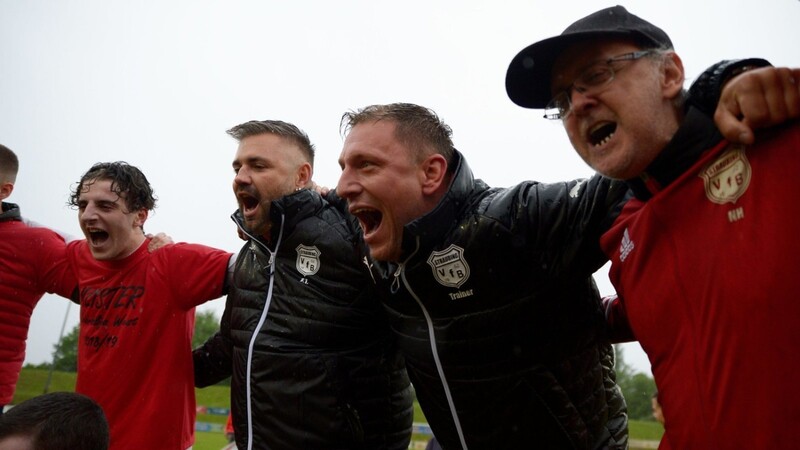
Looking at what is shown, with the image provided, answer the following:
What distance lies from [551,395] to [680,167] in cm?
112

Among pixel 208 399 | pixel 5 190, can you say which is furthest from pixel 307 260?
pixel 208 399

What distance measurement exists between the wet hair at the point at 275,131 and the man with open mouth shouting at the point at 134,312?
0.81 meters

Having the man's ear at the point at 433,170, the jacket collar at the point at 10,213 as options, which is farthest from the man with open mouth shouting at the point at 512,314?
the jacket collar at the point at 10,213

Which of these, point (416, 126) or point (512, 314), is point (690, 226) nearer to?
point (512, 314)

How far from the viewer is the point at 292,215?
11.5 ft

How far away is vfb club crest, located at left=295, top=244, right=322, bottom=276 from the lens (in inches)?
131

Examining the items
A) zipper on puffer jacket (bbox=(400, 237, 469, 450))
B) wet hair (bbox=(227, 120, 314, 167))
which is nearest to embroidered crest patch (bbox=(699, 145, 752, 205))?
zipper on puffer jacket (bbox=(400, 237, 469, 450))

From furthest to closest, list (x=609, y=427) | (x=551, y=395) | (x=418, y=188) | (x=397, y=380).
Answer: (x=397, y=380) → (x=418, y=188) → (x=609, y=427) → (x=551, y=395)

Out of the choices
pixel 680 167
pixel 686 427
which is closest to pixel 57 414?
pixel 686 427

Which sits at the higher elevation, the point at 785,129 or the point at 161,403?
the point at 785,129

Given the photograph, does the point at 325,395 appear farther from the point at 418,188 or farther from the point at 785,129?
the point at 785,129

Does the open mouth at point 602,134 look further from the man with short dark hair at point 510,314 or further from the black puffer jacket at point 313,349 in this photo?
the black puffer jacket at point 313,349

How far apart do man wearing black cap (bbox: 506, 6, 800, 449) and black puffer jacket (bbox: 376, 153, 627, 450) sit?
303 mm

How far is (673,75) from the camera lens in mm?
2037
